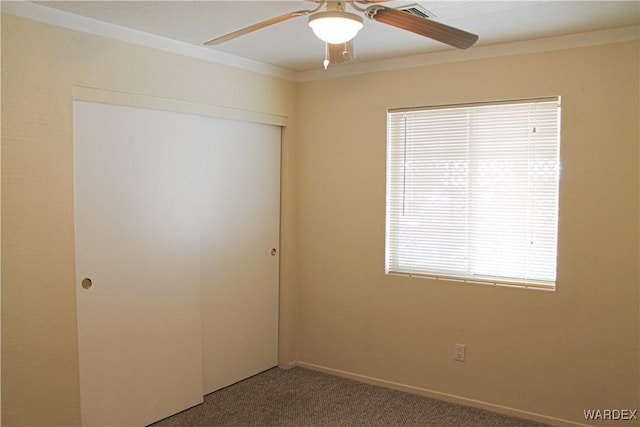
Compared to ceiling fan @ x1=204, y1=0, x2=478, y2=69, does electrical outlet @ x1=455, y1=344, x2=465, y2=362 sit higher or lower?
lower

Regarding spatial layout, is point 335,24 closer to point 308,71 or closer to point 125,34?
point 125,34

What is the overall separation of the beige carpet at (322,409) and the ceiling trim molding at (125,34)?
2.34 metres

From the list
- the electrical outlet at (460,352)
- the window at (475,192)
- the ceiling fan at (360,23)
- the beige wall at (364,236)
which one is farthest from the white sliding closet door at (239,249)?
the ceiling fan at (360,23)

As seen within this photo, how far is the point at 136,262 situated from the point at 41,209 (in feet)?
2.22

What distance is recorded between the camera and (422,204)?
396cm

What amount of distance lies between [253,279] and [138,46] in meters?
1.88

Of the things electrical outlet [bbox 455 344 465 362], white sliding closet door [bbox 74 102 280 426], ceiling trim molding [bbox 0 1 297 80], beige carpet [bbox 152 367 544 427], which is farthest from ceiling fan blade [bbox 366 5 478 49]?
beige carpet [bbox 152 367 544 427]

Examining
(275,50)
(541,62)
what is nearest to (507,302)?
(541,62)

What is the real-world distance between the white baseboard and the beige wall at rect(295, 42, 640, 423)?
1.0 inches

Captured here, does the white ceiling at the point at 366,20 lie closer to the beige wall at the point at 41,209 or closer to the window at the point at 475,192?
the beige wall at the point at 41,209

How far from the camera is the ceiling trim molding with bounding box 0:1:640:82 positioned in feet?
9.45

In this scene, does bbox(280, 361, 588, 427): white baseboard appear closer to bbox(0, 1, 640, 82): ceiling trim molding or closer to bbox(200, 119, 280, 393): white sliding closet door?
bbox(200, 119, 280, 393): white sliding closet door

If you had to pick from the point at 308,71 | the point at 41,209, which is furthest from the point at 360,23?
the point at 308,71

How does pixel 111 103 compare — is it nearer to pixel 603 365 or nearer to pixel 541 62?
pixel 541 62
